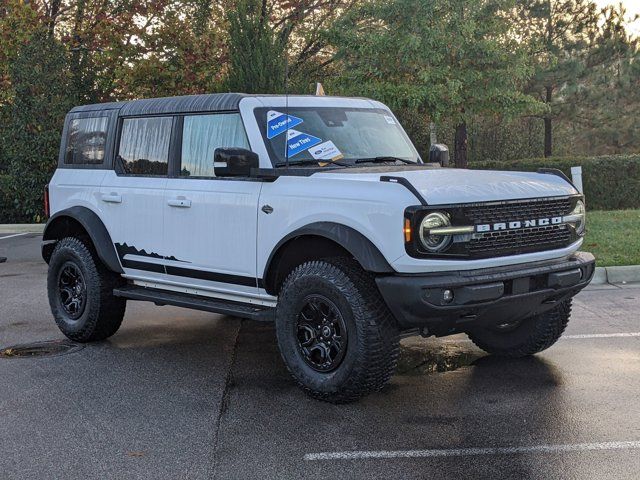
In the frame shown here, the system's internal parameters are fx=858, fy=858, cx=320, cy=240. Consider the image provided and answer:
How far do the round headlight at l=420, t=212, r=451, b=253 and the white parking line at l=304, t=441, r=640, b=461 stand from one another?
1.22 metres

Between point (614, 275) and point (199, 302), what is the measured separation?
19.0ft

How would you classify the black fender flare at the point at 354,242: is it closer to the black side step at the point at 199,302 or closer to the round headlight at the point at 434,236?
the round headlight at the point at 434,236

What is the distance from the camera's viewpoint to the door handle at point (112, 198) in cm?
714

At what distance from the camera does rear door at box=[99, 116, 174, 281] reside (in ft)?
22.5

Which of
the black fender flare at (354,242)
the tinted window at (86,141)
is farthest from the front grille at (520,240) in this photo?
the tinted window at (86,141)

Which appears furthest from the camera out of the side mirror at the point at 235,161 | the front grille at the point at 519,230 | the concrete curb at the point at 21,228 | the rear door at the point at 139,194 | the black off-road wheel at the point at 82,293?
the concrete curb at the point at 21,228

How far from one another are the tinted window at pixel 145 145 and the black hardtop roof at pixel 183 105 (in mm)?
77

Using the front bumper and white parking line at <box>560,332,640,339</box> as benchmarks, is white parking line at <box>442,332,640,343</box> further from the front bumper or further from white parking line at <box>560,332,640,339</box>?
the front bumper

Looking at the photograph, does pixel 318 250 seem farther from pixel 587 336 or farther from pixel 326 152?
pixel 587 336

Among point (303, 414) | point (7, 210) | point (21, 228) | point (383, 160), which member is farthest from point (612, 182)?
point (303, 414)

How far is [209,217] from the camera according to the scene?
6363mm

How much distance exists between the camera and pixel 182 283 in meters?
6.74

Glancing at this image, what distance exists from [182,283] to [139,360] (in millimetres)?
772

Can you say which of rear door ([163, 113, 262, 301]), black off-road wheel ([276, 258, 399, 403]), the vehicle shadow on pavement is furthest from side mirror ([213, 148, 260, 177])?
the vehicle shadow on pavement
